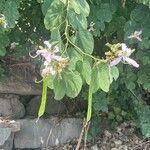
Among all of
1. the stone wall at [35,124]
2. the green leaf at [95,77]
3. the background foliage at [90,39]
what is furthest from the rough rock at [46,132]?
the green leaf at [95,77]

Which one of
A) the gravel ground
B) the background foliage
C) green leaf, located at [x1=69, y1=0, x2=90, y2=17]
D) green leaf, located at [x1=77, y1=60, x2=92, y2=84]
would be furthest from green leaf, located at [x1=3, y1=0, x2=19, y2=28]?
the gravel ground

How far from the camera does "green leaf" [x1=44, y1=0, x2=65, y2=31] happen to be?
171 cm

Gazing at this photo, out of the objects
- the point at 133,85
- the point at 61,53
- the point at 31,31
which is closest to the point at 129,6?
the point at 133,85

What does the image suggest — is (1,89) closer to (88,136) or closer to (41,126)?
(41,126)

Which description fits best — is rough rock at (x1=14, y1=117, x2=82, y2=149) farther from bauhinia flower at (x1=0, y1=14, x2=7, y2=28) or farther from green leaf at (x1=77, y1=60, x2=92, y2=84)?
green leaf at (x1=77, y1=60, x2=92, y2=84)

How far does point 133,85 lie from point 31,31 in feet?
2.42

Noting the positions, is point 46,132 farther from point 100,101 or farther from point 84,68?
point 84,68

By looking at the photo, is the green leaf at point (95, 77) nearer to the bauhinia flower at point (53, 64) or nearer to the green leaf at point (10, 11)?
the bauhinia flower at point (53, 64)

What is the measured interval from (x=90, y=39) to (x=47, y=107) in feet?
7.32

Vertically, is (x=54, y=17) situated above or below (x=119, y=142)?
above

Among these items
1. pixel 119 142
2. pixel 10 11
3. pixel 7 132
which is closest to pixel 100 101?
pixel 119 142

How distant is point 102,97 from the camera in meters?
3.40

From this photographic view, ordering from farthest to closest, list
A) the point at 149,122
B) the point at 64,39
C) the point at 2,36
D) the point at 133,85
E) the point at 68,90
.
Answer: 1. the point at 149,122
2. the point at 133,85
3. the point at 2,36
4. the point at 64,39
5. the point at 68,90

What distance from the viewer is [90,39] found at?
1673 mm
